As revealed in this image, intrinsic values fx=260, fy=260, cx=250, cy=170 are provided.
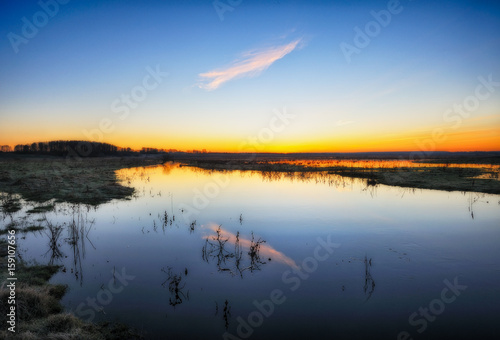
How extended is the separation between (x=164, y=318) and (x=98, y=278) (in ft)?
Result: 9.65

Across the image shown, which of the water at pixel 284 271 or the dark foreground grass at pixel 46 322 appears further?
the water at pixel 284 271

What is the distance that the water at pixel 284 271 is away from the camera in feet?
18.5

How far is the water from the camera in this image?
562cm

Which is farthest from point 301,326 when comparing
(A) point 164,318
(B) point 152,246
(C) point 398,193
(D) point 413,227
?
(C) point 398,193

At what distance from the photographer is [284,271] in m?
7.88

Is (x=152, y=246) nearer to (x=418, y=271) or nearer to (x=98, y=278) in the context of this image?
(x=98, y=278)

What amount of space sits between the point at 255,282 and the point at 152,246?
4.68 meters

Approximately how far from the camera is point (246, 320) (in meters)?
5.71

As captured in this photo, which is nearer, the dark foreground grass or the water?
the dark foreground grass

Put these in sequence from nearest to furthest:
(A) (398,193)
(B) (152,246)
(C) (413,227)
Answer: (B) (152,246) < (C) (413,227) < (A) (398,193)

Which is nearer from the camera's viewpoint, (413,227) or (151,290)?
(151,290)

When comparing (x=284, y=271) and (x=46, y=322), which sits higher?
(x=46, y=322)

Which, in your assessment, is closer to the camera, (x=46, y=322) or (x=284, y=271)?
(x=46, y=322)

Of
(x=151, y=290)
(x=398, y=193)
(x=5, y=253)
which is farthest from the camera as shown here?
(x=398, y=193)
